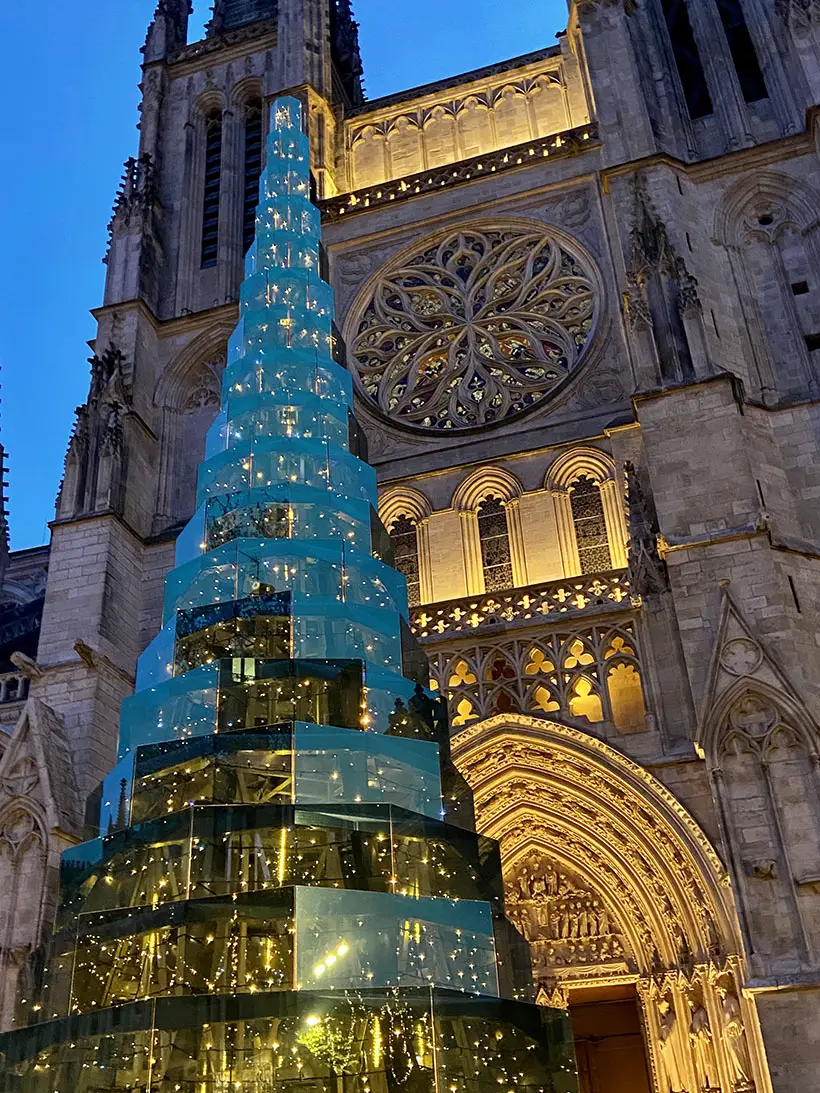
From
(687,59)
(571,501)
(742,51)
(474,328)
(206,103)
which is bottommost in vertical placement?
(571,501)

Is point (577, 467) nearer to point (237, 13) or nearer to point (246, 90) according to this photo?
point (246, 90)

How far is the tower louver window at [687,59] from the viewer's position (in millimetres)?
15891

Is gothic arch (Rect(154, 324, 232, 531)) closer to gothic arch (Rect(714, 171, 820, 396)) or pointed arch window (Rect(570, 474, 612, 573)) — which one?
pointed arch window (Rect(570, 474, 612, 573))

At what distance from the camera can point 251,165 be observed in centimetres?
1880

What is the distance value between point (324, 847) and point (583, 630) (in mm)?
6235

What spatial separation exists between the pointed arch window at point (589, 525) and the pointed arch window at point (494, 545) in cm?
80

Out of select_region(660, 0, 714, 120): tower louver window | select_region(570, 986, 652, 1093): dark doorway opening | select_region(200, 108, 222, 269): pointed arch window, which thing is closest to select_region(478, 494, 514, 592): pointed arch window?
select_region(570, 986, 652, 1093): dark doorway opening

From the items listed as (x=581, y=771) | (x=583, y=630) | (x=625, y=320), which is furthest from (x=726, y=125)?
(x=581, y=771)

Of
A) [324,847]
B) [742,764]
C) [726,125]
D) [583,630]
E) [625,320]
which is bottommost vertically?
[324,847]

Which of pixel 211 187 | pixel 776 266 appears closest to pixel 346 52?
pixel 211 187

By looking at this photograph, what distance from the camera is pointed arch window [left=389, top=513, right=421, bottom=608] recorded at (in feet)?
42.9

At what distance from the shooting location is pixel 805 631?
406 inches

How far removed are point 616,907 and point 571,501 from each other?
14.7 feet

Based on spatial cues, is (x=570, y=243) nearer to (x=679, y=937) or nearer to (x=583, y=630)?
(x=583, y=630)
